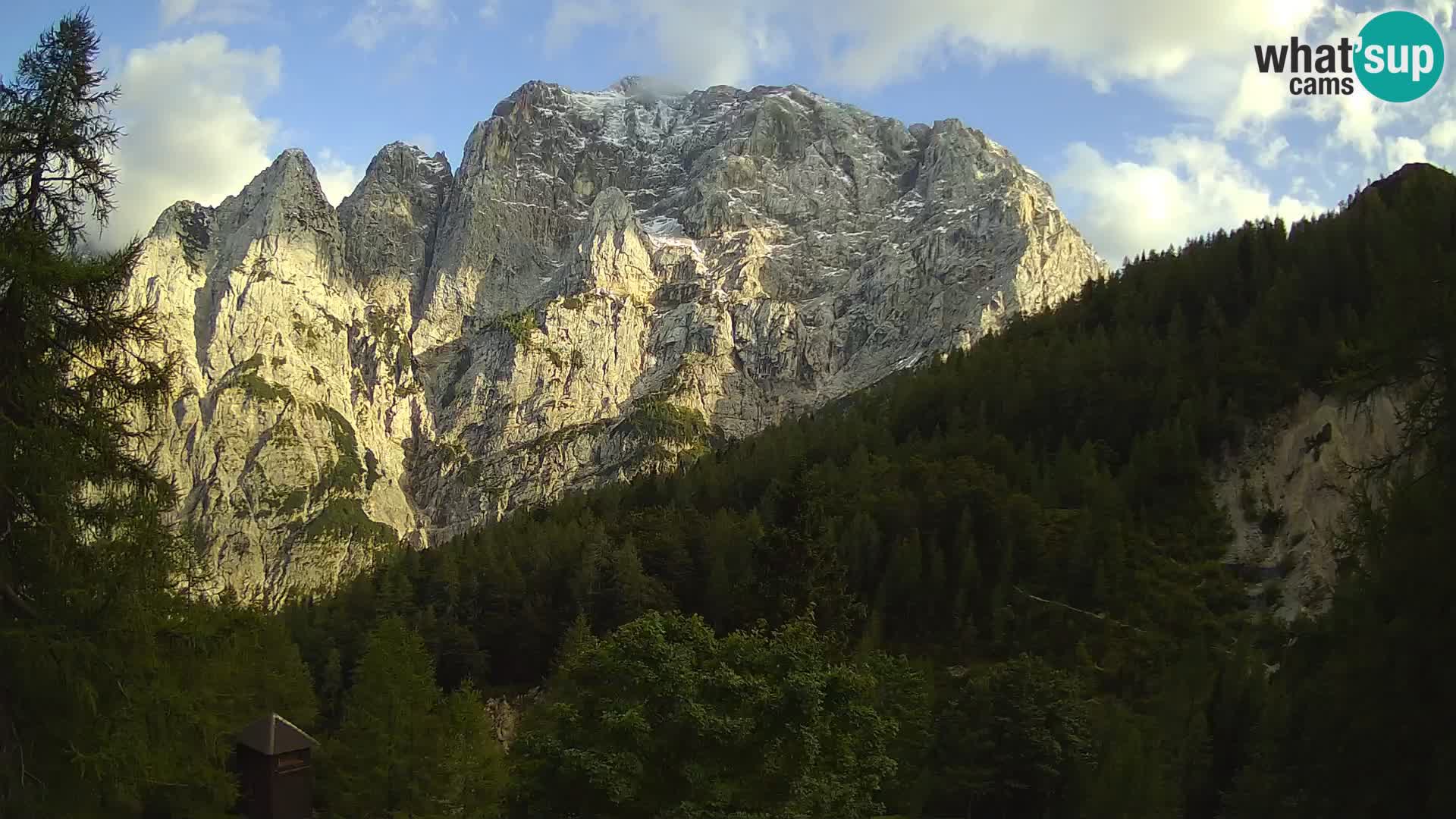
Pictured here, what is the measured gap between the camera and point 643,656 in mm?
23672

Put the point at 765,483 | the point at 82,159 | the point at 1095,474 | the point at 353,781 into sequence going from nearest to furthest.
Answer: the point at 82,159 < the point at 353,781 < the point at 1095,474 < the point at 765,483

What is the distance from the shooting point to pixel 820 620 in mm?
41719

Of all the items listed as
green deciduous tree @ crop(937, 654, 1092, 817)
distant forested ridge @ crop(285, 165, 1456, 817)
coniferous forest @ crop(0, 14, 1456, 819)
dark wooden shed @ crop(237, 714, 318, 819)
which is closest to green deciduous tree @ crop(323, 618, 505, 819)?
coniferous forest @ crop(0, 14, 1456, 819)

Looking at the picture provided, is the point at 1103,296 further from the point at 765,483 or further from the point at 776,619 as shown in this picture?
the point at 776,619

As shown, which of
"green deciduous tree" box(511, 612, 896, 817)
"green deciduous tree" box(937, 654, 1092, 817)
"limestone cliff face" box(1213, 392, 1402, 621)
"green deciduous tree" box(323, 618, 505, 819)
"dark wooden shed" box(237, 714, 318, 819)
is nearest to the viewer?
"green deciduous tree" box(511, 612, 896, 817)

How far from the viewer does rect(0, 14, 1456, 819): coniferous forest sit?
15391 millimetres

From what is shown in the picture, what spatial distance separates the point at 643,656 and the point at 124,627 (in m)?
11.0

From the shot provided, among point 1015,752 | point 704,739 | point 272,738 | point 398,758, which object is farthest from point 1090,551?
point 704,739

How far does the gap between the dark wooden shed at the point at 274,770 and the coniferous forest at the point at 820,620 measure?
4.13 ft

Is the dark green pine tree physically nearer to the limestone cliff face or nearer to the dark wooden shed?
the dark wooden shed

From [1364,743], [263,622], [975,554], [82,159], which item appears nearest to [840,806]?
[1364,743]

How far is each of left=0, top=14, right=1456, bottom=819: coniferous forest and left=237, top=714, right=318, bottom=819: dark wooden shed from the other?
1.26 metres

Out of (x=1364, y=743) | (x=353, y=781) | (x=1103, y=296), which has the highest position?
(x=1103, y=296)

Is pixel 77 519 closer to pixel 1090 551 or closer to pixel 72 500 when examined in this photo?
pixel 72 500
